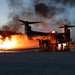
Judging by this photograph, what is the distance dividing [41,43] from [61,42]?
8.40 meters

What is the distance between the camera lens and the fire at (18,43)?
91125 mm

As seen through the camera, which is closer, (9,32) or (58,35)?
(58,35)

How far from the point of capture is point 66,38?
92.3m

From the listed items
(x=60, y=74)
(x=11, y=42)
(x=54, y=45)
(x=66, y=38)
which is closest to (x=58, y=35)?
(x=66, y=38)

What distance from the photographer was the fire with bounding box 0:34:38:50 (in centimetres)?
9112

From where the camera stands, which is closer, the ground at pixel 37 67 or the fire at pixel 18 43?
the ground at pixel 37 67

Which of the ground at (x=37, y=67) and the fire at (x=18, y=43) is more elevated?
the fire at (x=18, y=43)

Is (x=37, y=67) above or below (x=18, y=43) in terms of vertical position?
below

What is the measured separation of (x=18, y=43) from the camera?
303 feet

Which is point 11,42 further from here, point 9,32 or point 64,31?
point 64,31

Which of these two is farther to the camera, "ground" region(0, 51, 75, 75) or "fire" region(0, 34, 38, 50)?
"fire" region(0, 34, 38, 50)

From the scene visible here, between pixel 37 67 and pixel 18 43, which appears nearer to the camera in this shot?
pixel 37 67

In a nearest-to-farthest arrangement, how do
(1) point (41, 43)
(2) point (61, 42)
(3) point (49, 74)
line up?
1. (3) point (49, 74)
2. (1) point (41, 43)
3. (2) point (61, 42)

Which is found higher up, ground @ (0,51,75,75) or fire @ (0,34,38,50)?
fire @ (0,34,38,50)
